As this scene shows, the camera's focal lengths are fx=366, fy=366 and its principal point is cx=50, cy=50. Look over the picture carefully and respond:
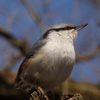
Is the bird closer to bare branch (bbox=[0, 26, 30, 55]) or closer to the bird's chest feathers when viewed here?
the bird's chest feathers

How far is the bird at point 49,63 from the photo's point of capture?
233 cm

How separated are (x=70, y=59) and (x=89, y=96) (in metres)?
2.10

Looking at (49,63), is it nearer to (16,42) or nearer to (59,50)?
(59,50)

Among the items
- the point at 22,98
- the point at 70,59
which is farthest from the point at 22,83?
the point at 22,98

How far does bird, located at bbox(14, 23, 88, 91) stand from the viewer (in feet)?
7.63

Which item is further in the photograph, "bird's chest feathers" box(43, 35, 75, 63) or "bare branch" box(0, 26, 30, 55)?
"bare branch" box(0, 26, 30, 55)

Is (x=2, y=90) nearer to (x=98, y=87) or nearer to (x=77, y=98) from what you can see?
(x=98, y=87)

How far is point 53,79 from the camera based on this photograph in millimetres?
2365

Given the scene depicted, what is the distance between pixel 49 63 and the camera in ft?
7.61

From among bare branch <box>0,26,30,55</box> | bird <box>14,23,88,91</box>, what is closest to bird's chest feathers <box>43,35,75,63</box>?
bird <box>14,23,88,91</box>

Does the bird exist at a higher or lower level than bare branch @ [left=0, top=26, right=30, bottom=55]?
lower

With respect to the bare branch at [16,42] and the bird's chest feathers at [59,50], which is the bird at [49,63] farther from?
the bare branch at [16,42]

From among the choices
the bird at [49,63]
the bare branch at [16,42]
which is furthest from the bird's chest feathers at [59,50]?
the bare branch at [16,42]

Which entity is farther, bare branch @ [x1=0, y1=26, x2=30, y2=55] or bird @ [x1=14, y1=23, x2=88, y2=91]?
bare branch @ [x1=0, y1=26, x2=30, y2=55]
